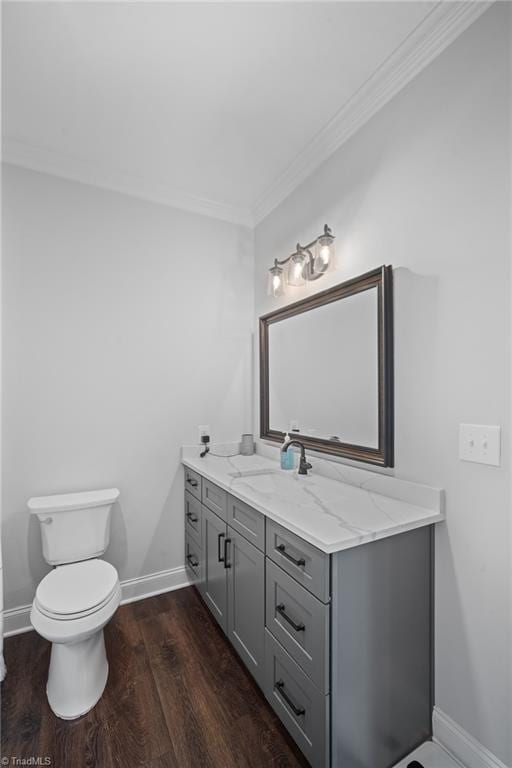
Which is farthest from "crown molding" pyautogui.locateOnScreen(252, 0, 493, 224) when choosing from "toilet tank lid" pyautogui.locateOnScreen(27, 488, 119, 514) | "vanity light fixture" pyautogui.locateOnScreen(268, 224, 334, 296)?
"toilet tank lid" pyautogui.locateOnScreen(27, 488, 119, 514)

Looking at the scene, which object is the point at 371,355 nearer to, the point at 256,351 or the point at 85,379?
the point at 256,351

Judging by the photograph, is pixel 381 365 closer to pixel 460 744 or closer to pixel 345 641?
pixel 345 641

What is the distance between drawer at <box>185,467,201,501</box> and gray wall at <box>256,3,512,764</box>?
1196 mm

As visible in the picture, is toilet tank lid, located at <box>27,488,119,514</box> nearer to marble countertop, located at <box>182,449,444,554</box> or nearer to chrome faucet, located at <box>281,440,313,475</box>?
marble countertop, located at <box>182,449,444,554</box>

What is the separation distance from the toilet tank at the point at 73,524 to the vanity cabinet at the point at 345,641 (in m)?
0.96

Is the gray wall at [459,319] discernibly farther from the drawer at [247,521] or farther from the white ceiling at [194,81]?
the drawer at [247,521]

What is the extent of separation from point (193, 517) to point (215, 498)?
0.45 meters

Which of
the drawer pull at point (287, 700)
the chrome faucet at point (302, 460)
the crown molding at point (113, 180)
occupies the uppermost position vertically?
the crown molding at point (113, 180)

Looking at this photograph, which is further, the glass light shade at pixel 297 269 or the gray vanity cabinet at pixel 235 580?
the glass light shade at pixel 297 269

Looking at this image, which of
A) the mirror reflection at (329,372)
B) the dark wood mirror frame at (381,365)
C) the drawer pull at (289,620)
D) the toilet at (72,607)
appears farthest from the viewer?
the mirror reflection at (329,372)

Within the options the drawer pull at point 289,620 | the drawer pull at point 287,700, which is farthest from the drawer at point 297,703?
the drawer pull at point 289,620

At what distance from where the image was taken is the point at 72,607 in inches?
57.1

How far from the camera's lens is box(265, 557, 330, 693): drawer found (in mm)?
1081

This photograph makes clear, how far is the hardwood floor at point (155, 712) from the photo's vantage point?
127 cm
